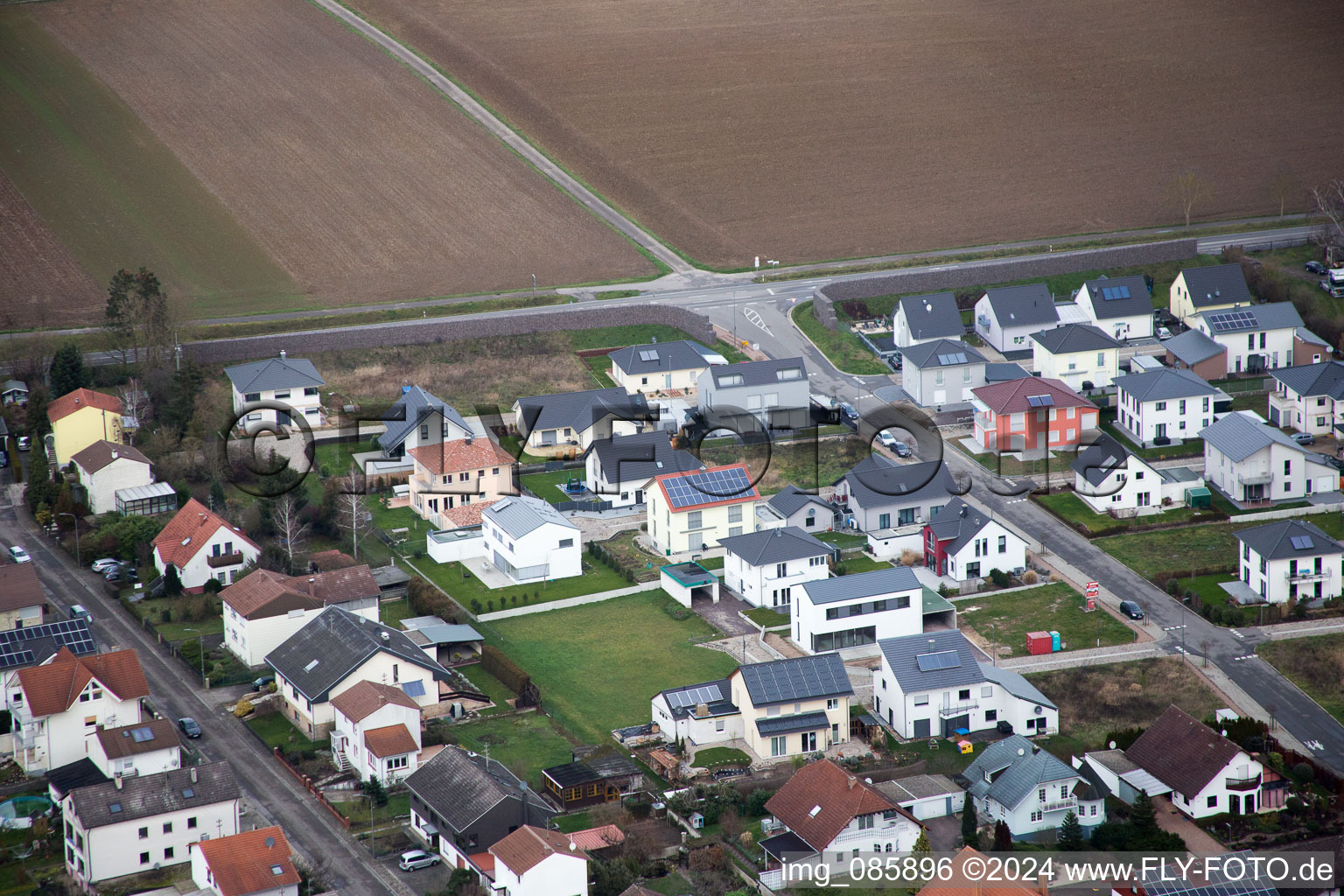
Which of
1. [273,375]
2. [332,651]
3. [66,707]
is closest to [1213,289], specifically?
[273,375]

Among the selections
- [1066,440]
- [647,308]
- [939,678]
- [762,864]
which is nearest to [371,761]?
[762,864]

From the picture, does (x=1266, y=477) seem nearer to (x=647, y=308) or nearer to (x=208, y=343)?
(x=647, y=308)

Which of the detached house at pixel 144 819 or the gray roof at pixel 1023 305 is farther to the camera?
the gray roof at pixel 1023 305

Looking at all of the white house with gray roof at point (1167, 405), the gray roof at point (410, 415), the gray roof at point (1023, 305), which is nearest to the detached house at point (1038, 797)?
the white house with gray roof at point (1167, 405)

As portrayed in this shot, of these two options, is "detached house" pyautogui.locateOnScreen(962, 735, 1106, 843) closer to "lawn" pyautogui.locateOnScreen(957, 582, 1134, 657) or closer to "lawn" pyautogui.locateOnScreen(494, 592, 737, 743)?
"lawn" pyautogui.locateOnScreen(957, 582, 1134, 657)

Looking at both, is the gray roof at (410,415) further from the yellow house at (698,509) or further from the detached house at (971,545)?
the detached house at (971,545)
